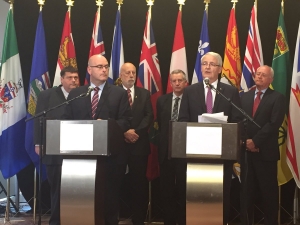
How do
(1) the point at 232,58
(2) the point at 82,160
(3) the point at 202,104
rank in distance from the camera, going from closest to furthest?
(2) the point at 82,160 → (3) the point at 202,104 → (1) the point at 232,58

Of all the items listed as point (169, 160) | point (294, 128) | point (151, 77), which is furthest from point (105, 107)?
point (294, 128)

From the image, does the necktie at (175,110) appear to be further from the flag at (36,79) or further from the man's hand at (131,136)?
the flag at (36,79)

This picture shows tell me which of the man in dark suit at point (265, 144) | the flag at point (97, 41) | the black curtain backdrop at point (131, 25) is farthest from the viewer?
the black curtain backdrop at point (131, 25)

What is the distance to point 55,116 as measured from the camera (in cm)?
453

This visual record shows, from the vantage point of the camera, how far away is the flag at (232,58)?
16.5 ft

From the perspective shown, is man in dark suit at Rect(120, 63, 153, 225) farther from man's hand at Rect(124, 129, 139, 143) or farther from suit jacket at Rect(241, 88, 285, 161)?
suit jacket at Rect(241, 88, 285, 161)

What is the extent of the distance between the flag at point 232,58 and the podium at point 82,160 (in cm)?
190

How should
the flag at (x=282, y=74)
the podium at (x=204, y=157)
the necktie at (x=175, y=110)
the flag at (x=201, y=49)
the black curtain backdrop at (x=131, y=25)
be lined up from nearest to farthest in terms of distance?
the podium at (x=204, y=157)
the necktie at (x=175, y=110)
the flag at (x=282, y=74)
the flag at (x=201, y=49)
the black curtain backdrop at (x=131, y=25)

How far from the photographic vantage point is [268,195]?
446 cm

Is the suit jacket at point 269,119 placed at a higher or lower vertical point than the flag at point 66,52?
lower

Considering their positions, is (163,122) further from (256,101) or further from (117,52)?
(117,52)

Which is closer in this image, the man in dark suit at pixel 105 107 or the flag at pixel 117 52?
the man in dark suit at pixel 105 107

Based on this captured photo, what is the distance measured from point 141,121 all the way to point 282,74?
5.71 ft

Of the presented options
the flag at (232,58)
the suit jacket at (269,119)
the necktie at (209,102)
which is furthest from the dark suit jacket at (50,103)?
the suit jacket at (269,119)
